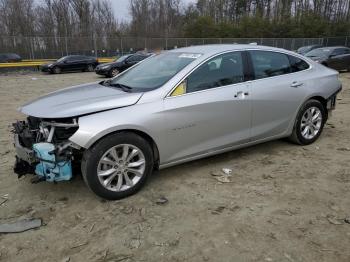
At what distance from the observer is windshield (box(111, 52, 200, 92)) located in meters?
4.25

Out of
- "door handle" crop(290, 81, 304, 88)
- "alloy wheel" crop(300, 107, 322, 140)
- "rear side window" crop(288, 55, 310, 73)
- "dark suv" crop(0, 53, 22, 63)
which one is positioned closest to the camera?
"door handle" crop(290, 81, 304, 88)

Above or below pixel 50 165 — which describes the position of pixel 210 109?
above

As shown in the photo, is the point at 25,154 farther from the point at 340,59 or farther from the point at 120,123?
the point at 340,59

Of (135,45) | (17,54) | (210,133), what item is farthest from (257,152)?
(135,45)

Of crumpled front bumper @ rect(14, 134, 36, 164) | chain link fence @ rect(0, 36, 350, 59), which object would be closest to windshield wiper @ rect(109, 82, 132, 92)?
crumpled front bumper @ rect(14, 134, 36, 164)

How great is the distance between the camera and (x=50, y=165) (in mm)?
3654

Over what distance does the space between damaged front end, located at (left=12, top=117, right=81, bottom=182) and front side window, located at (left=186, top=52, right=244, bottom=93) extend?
147cm

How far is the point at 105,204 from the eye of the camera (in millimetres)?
3805

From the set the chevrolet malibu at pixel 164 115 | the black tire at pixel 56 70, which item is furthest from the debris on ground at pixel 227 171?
the black tire at pixel 56 70

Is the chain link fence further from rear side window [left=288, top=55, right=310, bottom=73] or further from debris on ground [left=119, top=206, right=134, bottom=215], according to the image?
debris on ground [left=119, top=206, right=134, bottom=215]

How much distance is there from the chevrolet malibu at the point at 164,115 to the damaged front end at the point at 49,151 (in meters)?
0.01

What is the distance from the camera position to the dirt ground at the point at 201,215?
301cm

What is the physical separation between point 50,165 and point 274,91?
306cm

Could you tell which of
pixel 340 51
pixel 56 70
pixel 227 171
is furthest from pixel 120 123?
pixel 56 70
